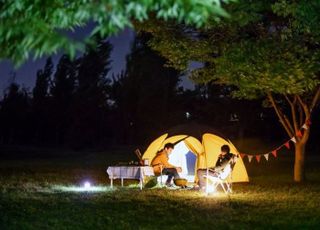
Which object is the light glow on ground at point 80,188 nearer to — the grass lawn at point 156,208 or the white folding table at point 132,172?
the grass lawn at point 156,208

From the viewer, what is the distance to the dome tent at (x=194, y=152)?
679 inches

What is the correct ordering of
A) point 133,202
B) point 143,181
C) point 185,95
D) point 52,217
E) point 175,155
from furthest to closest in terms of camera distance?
point 185,95 → point 175,155 → point 143,181 → point 133,202 → point 52,217

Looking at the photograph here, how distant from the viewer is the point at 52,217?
995 cm

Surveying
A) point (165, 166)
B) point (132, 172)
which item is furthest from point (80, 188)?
point (165, 166)

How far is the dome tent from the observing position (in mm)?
17234

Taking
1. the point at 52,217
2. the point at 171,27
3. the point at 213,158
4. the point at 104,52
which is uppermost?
the point at 104,52

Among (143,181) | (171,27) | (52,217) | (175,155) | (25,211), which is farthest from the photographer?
(175,155)

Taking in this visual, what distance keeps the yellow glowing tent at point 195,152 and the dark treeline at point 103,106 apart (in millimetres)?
25661

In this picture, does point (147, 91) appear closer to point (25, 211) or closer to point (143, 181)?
point (143, 181)

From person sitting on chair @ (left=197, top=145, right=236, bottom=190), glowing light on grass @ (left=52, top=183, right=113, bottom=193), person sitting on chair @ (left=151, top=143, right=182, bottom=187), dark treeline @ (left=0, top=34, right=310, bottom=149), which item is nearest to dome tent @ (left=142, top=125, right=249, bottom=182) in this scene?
person sitting on chair @ (left=151, top=143, right=182, bottom=187)

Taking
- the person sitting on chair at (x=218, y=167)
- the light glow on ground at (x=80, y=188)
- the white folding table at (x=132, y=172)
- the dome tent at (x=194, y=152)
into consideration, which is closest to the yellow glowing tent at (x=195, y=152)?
the dome tent at (x=194, y=152)

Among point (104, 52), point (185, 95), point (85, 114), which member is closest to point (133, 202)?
point (185, 95)

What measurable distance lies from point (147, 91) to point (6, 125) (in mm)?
15967

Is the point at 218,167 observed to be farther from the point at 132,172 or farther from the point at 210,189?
the point at 132,172
